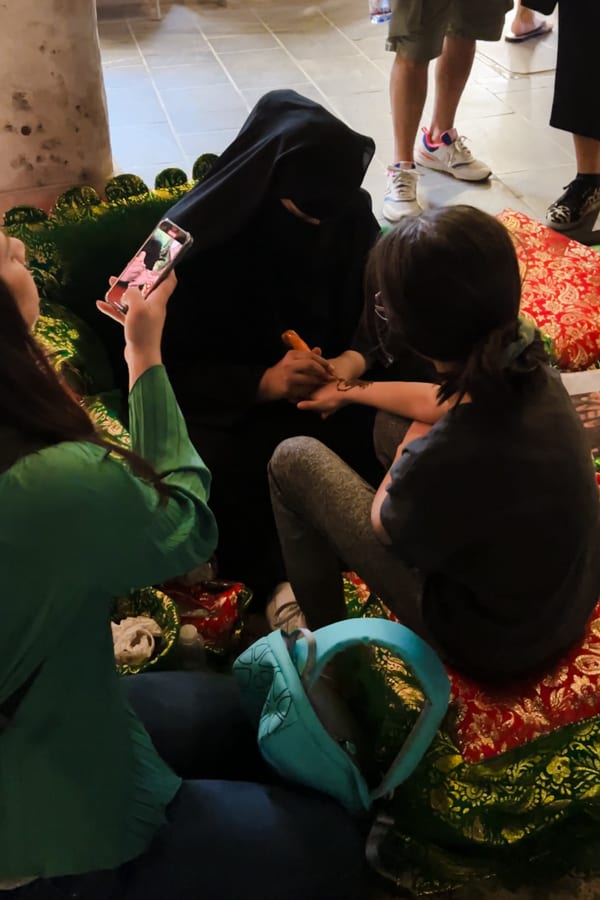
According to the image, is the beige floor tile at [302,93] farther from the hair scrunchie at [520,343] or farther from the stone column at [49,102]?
the hair scrunchie at [520,343]

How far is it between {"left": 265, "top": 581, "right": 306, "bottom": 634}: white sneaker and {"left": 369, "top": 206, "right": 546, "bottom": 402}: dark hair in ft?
2.12

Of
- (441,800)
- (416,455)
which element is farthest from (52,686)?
(441,800)

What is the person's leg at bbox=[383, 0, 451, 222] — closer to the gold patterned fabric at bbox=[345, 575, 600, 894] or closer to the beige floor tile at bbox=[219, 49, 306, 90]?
the beige floor tile at bbox=[219, 49, 306, 90]

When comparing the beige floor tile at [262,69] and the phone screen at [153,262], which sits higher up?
the phone screen at [153,262]

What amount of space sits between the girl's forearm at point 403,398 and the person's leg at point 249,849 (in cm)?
67

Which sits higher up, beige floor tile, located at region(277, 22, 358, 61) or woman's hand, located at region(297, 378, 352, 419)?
beige floor tile, located at region(277, 22, 358, 61)

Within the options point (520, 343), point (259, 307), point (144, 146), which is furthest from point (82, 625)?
point (144, 146)

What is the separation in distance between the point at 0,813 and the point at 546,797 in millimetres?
765

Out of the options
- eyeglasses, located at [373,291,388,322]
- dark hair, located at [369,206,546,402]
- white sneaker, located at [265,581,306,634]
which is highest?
dark hair, located at [369,206,546,402]

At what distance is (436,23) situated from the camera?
9.32 feet

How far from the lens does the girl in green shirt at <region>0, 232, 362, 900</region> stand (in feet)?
2.59

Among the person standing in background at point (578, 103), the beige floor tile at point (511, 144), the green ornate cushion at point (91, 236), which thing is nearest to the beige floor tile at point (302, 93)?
the beige floor tile at point (511, 144)

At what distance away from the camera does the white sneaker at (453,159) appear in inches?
132

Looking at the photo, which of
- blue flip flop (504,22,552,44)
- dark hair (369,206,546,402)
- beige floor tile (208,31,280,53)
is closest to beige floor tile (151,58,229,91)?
beige floor tile (208,31,280,53)
